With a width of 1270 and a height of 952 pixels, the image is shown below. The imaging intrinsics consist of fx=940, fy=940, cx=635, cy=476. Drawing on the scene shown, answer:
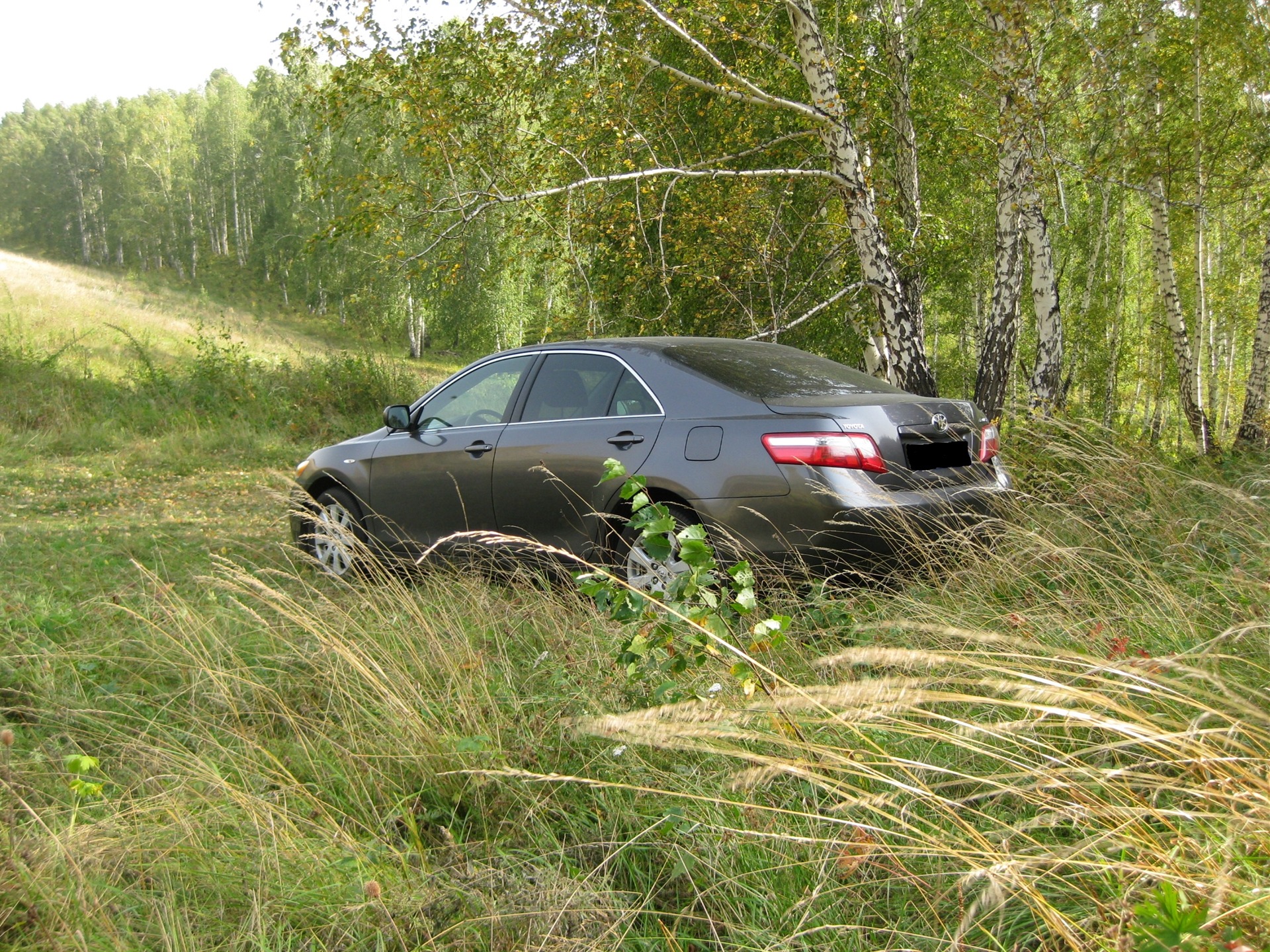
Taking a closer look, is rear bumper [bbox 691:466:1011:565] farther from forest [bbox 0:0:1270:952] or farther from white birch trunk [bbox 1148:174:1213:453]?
white birch trunk [bbox 1148:174:1213:453]

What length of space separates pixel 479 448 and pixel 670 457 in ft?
4.71

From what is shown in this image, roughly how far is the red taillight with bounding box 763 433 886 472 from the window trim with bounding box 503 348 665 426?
72 cm

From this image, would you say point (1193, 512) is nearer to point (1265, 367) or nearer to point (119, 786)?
point (119, 786)

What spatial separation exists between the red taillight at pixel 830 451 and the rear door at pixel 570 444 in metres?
0.71

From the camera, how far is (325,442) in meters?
13.3

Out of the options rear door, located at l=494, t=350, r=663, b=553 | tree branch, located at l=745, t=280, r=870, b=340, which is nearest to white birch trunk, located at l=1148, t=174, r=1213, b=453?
tree branch, located at l=745, t=280, r=870, b=340

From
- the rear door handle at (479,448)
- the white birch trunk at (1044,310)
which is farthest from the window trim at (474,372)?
the white birch trunk at (1044,310)

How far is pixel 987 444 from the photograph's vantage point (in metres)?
4.69

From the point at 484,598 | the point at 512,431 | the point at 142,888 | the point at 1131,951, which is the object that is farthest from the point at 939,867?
the point at 512,431

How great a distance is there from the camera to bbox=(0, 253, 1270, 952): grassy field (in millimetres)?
1785

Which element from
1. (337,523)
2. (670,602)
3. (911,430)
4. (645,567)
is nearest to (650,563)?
(645,567)

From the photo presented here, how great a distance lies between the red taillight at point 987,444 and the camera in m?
4.61

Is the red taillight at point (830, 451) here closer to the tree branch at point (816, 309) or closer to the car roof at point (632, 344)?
the car roof at point (632, 344)

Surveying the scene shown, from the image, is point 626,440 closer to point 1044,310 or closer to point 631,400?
point 631,400
